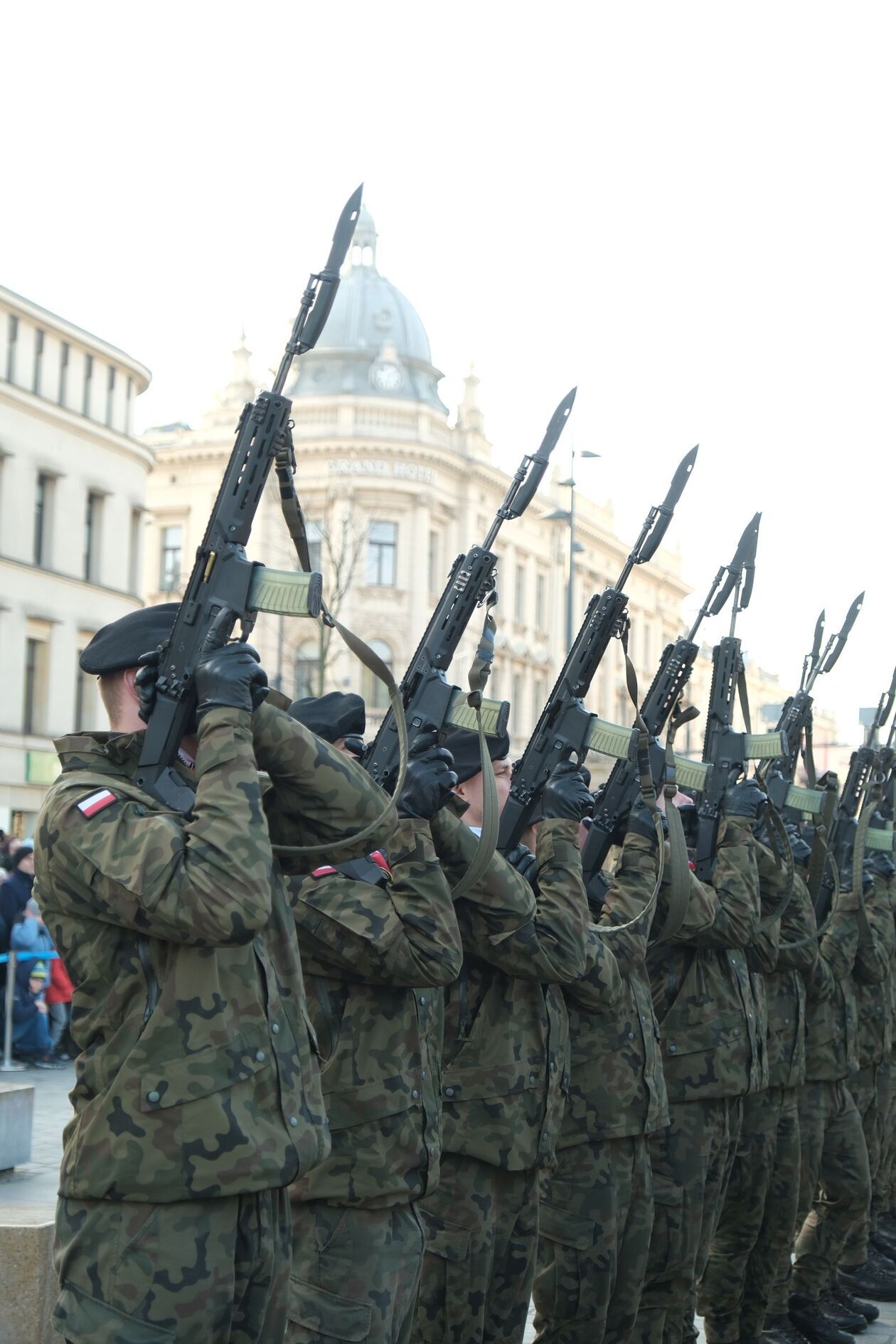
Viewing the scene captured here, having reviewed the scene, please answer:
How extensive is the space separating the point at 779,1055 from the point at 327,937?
3.73 meters

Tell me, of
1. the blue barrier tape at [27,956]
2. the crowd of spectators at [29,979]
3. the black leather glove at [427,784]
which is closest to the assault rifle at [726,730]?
the black leather glove at [427,784]

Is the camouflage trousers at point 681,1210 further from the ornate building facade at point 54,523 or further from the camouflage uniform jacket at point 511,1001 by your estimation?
the ornate building facade at point 54,523

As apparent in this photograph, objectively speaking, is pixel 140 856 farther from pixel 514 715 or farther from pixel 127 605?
pixel 514 715

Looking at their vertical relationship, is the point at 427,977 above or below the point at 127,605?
below

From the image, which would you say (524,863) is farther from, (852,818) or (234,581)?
(852,818)

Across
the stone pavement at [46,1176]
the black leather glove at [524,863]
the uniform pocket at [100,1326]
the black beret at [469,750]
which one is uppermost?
the black beret at [469,750]

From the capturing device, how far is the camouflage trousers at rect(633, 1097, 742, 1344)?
5.70 meters

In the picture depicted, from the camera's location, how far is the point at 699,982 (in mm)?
6305

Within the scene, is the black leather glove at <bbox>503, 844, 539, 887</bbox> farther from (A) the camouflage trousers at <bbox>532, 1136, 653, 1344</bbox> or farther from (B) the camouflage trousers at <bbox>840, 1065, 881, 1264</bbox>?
(B) the camouflage trousers at <bbox>840, 1065, 881, 1264</bbox>

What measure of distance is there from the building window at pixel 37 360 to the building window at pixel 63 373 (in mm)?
714

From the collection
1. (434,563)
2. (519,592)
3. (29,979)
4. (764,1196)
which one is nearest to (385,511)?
(434,563)

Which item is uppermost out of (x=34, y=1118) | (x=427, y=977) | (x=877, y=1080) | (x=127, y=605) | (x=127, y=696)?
(x=127, y=605)

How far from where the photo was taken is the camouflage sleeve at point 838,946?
7.98m

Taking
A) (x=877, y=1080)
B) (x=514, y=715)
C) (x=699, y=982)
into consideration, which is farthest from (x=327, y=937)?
(x=514, y=715)
